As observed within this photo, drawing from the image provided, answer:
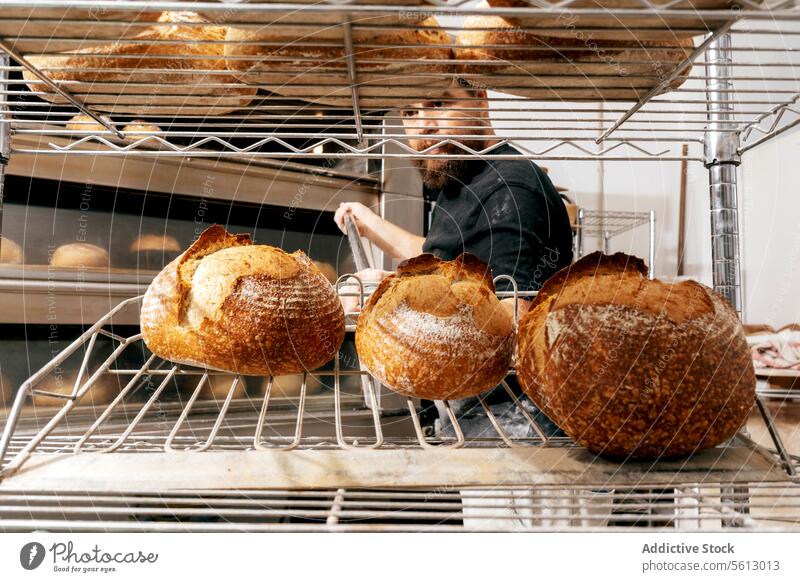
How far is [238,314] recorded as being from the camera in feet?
1.90

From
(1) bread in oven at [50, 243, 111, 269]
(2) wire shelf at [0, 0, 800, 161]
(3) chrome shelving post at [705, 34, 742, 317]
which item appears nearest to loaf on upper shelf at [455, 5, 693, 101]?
(2) wire shelf at [0, 0, 800, 161]

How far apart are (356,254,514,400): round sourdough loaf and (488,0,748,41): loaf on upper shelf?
0.28 metres

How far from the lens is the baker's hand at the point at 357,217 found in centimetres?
99

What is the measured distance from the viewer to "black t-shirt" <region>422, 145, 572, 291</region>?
2.77 ft

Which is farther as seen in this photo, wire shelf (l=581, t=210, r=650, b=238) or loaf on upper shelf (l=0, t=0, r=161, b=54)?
wire shelf (l=581, t=210, r=650, b=238)

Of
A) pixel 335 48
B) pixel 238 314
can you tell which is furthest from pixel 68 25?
pixel 238 314

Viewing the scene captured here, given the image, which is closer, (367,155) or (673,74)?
(673,74)

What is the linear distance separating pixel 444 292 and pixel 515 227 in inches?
12.4

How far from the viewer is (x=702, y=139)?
637 mm

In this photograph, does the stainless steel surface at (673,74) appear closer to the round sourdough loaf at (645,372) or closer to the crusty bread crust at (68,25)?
the round sourdough loaf at (645,372)

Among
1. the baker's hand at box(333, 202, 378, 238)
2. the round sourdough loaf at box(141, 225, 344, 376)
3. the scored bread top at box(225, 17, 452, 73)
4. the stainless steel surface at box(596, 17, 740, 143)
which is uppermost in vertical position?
the scored bread top at box(225, 17, 452, 73)

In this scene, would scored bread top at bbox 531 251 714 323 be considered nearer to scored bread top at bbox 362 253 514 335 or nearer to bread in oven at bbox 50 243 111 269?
scored bread top at bbox 362 253 514 335

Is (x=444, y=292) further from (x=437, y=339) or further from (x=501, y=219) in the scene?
(x=501, y=219)
